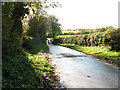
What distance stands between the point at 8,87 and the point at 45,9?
8448mm

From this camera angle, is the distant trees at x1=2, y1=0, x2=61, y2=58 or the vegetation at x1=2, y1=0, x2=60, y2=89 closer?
the vegetation at x1=2, y1=0, x2=60, y2=89

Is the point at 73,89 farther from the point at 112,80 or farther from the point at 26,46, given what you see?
the point at 26,46

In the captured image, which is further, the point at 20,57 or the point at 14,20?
the point at 14,20

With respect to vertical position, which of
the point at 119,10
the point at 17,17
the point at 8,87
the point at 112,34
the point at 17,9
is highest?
the point at 119,10

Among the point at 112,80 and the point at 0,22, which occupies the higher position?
the point at 0,22

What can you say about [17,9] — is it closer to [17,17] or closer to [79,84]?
[17,17]

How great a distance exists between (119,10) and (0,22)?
43.9 ft

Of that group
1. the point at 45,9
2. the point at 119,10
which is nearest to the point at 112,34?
the point at 119,10

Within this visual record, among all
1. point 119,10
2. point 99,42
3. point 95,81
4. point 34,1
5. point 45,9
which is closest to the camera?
point 95,81

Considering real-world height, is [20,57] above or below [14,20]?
below

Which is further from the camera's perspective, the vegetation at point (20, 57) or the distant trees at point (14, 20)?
the distant trees at point (14, 20)

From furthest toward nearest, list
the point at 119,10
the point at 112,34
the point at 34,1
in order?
the point at 112,34, the point at 119,10, the point at 34,1

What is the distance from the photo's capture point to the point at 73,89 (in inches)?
172

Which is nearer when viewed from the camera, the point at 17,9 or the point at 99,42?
the point at 17,9
